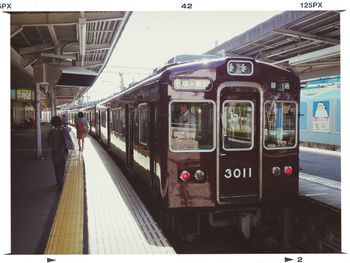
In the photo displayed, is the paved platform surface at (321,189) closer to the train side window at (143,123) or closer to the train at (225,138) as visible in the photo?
the train at (225,138)

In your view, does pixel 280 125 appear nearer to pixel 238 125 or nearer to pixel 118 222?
pixel 238 125

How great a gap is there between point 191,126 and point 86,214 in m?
2.09

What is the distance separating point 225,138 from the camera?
4543 mm

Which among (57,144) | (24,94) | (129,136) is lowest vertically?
(57,144)

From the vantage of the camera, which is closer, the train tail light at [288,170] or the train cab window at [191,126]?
the train cab window at [191,126]

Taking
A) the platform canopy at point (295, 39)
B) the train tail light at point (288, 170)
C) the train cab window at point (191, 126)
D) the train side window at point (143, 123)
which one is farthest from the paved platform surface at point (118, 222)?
the platform canopy at point (295, 39)

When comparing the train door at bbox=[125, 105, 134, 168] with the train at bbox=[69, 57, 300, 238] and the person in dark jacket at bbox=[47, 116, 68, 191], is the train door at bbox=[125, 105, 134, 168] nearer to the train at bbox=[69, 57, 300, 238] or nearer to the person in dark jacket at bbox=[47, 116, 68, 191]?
the person in dark jacket at bbox=[47, 116, 68, 191]

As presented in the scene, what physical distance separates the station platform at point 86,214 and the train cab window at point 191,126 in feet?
3.76

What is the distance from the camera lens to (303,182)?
6953mm

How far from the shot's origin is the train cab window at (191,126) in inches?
175
